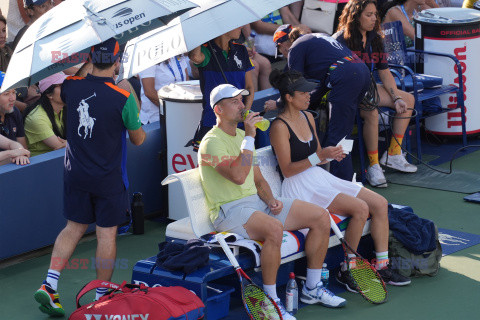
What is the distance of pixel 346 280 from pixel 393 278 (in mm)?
346

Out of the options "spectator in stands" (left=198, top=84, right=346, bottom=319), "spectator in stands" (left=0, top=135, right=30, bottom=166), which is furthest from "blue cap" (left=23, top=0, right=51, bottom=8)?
"spectator in stands" (left=198, top=84, right=346, bottom=319)

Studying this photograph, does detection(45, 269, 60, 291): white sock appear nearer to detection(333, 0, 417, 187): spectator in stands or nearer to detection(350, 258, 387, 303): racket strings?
detection(350, 258, 387, 303): racket strings

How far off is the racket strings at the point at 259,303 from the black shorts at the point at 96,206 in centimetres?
103

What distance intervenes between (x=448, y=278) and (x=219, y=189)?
6.07ft

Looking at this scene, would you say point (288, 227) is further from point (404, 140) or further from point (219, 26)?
point (404, 140)

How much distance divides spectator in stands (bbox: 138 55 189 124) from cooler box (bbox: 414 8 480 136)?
279 centimetres

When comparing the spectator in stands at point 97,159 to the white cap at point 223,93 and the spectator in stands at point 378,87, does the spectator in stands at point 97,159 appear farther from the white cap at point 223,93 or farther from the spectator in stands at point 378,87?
the spectator in stands at point 378,87

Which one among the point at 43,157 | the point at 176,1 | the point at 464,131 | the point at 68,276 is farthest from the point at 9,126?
the point at 464,131

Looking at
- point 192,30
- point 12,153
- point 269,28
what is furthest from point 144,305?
point 269,28

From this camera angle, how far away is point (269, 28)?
10.9 meters

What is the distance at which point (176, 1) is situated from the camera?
6.50 metres

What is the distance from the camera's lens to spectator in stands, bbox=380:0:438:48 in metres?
10.8

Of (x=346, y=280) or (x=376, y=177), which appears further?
(x=376, y=177)

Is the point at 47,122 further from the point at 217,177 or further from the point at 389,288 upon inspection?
the point at 389,288
